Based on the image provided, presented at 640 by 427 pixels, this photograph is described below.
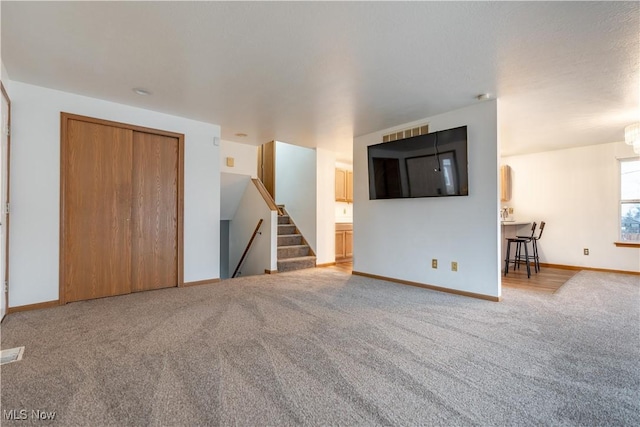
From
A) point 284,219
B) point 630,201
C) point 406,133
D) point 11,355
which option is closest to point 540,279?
point 630,201

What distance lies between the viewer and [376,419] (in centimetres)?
139

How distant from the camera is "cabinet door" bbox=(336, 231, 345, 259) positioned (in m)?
6.31

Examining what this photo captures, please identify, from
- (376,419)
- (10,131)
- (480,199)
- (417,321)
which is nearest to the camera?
(376,419)

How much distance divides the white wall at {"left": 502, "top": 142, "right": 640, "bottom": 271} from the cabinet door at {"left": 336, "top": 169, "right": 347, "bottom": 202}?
3.47 m

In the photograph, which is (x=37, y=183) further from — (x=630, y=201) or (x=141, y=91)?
(x=630, y=201)

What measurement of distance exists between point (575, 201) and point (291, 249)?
5253 mm

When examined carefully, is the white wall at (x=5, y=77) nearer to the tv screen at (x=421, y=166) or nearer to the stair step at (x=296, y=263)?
the stair step at (x=296, y=263)

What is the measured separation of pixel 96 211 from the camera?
339cm

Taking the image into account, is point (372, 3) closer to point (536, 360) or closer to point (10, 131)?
point (536, 360)

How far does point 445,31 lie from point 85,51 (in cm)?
275

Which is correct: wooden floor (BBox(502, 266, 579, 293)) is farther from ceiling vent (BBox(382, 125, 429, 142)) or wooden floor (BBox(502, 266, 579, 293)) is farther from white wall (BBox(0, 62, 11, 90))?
white wall (BBox(0, 62, 11, 90))

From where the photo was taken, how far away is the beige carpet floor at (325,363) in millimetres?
1445

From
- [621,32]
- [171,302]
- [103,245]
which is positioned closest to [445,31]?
[621,32]

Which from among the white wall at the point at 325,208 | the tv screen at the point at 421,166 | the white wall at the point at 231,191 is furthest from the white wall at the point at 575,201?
the white wall at the point at 231,191
